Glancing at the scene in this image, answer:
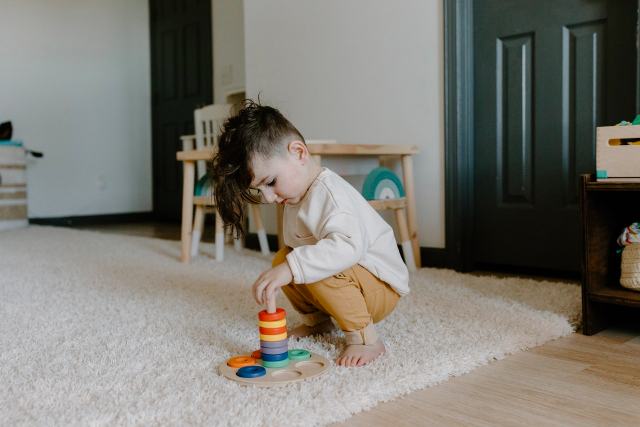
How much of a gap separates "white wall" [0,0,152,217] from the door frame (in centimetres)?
349

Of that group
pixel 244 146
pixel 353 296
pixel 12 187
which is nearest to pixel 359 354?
pixel 353 296

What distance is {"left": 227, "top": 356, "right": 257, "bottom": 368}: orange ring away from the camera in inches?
44.6

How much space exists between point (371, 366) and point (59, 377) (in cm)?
57

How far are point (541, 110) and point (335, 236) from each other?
1266mm

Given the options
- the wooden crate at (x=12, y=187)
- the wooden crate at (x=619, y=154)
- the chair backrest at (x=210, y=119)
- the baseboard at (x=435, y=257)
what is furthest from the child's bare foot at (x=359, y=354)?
the wooden crate at (x=12, y=187)

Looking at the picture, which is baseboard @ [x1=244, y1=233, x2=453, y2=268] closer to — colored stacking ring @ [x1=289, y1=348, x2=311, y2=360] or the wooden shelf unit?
the wooden shelf unit

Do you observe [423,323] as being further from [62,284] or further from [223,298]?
[62,284]

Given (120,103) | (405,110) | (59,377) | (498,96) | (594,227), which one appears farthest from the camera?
(120,103)

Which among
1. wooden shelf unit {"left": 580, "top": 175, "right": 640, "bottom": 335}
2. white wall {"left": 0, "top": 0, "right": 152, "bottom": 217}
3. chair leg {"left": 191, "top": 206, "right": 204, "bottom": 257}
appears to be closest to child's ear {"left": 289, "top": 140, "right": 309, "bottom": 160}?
wooden shelf unit {"left": 580, "top": 175, "right": 640, "bottom": 335}

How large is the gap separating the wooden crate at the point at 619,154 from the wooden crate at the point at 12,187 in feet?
12.8

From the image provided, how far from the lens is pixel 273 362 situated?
44.1 inches

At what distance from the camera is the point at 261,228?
109 inches

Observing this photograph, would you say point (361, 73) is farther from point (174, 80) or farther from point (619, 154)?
point (174, 80)

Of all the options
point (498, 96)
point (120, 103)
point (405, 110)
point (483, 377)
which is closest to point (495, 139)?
point (498, 96)
